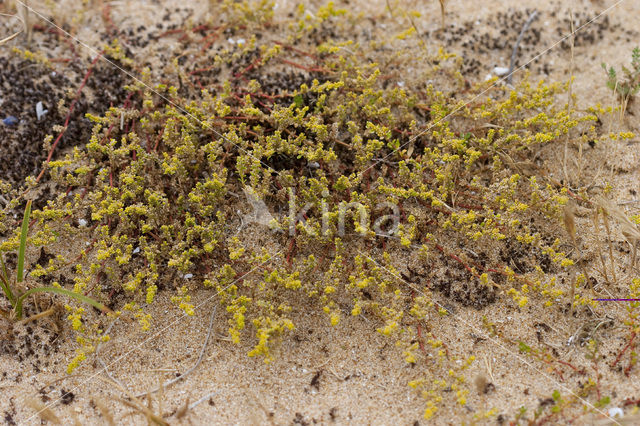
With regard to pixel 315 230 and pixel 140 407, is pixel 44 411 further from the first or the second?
pixel 315 230

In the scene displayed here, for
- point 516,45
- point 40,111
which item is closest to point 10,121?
point 40,111

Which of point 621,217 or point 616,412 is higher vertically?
point 621,217

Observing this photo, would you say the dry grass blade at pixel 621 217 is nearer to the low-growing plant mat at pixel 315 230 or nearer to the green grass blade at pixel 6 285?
the low-growing plant mat at pixel 315 230

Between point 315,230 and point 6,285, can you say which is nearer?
point 6,285

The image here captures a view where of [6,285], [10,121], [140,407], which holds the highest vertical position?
[10,121]

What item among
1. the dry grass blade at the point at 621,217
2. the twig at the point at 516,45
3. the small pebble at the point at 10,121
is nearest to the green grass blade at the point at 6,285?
the small pebble at the point at 10,121

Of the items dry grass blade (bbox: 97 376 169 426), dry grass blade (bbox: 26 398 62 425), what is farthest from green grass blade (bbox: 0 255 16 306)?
dry grass blade (bbox: 97 376 169 426)

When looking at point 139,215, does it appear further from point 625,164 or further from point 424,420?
point 625,164

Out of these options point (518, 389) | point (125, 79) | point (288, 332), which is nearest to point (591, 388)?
point (518, 389)

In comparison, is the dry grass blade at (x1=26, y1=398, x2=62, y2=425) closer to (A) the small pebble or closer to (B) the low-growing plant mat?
(B) the low-growing plant mat
